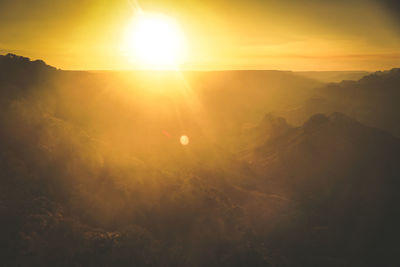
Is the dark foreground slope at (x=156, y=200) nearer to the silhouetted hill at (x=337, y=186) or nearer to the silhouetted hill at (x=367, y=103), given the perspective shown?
the silhouetted hill at (x=337, y=186)

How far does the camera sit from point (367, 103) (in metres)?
50.3

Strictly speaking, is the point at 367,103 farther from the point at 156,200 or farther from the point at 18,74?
the point at 18,74

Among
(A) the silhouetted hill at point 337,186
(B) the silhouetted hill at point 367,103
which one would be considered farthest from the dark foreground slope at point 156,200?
(B) the silhouetted hill at point 367,103

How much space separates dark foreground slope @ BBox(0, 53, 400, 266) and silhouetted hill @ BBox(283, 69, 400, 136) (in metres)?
22.4

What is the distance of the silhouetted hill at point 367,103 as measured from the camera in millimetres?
43656

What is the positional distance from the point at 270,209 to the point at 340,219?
21.3ft

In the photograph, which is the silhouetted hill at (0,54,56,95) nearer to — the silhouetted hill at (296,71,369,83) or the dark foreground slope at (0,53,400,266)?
the dark foreground slope at (0,53,400,266)

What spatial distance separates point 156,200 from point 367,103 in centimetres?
5378

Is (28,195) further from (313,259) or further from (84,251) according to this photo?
(313,259)

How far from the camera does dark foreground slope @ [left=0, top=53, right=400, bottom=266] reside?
861 cm

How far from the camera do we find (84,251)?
820 cm

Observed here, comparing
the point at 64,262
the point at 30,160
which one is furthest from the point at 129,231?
the point at 30,160

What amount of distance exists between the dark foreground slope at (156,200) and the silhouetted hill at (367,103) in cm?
2240

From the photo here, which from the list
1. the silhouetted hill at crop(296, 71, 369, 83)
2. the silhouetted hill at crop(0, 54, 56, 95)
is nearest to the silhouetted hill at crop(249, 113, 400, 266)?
the silhouetted hill at crop(0, 54, 56, 95)
